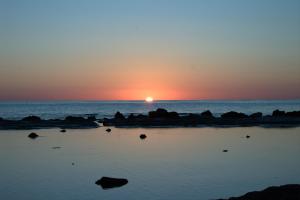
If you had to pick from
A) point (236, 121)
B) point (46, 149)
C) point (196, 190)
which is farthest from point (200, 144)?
point (236, 121)

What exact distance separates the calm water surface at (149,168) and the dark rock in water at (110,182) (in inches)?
11.9

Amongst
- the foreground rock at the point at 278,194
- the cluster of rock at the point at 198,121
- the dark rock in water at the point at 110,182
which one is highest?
the cluster of rock at the point at 198,121

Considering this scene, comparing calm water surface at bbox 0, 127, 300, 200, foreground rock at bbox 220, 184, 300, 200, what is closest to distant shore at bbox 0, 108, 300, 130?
calm water surface at bbox 0, 127, 300, 200

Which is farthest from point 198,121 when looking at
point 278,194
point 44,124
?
point 278,194

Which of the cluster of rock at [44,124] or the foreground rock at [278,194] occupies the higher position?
the foreground rock at [278,194]

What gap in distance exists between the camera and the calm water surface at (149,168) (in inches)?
696

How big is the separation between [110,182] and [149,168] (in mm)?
4174

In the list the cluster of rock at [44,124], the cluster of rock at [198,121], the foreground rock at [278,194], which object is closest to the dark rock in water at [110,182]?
the foreground rock at [278,194]

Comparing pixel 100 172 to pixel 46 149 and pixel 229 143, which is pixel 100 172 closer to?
pixel 46 149

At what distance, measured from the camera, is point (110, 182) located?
61.9 feet

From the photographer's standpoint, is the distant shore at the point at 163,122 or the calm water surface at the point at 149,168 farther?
the distant shore at the point at 163,122

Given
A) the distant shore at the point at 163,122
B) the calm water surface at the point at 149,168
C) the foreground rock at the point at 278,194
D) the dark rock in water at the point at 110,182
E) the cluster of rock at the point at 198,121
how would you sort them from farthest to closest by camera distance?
the cluster of rock at the point at 198,121
the distant shore at the point at 163,122
the dark rock in water at the point at 110,182
the calm water surface at the point at 149,168
the foreground rock at the point at 278,194

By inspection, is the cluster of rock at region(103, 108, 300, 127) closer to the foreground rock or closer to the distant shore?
the distant shore

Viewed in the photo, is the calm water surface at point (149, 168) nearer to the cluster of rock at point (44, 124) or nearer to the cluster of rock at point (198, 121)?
the cluster of rock at point (44, 124)
